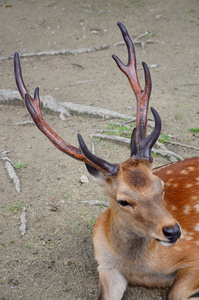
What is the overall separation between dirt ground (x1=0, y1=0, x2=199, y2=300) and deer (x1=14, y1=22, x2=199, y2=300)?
0.22m

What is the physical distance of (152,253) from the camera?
3.00 metres

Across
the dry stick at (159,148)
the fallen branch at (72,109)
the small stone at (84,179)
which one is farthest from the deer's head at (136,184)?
the fallen branch at (72,109)

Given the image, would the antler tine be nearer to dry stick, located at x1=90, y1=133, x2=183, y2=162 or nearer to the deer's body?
the deer's body

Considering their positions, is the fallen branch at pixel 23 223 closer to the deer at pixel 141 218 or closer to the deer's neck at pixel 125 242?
the deer at pixel 141 218

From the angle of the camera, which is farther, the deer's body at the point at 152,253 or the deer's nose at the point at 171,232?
the deer's body at the point at 152,253

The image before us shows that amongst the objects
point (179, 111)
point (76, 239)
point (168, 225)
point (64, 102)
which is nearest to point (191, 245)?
point (168, 225)

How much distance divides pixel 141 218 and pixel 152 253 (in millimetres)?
555

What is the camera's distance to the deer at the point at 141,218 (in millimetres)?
2592

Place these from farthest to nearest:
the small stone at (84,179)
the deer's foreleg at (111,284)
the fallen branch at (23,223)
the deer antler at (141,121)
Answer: the small stone at (84,179) → the fallen branch at (23,223) → the deer's foreleg at (111,284) → the deer antler at (141,121)

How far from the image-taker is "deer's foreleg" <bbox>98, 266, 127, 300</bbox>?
123 inches

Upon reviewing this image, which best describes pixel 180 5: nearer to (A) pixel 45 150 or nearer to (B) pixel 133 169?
(A) pixel 45 150

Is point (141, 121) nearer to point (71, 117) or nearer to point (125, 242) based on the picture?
point (125, 242)

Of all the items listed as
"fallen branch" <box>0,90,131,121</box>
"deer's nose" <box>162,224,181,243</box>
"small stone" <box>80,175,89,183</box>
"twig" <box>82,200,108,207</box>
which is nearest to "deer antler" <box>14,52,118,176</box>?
"deer's nose" <box>162,224,181,243</box>

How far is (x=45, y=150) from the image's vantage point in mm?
5066
